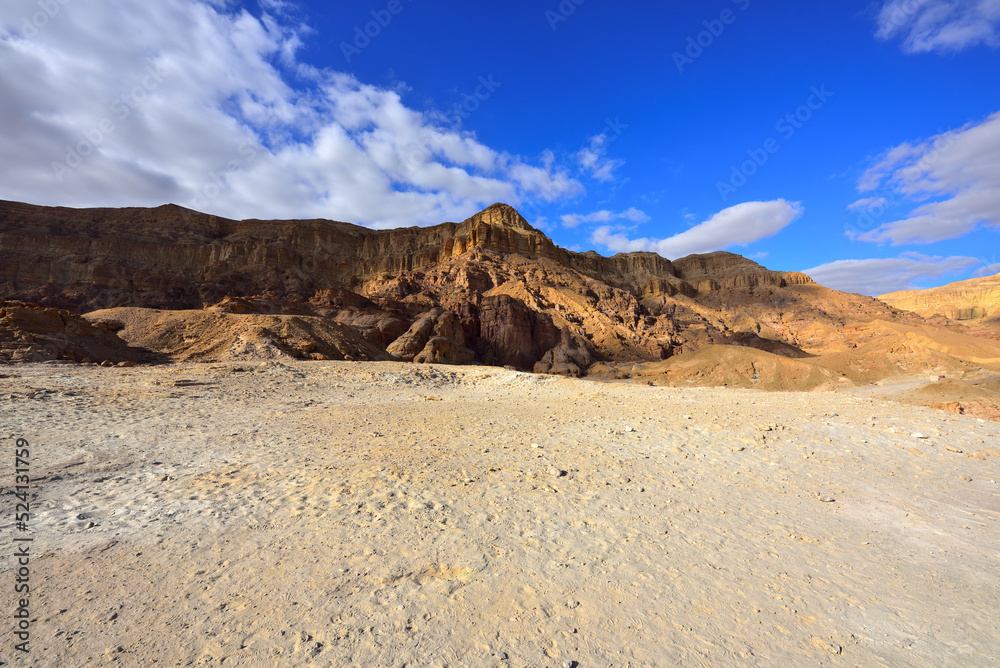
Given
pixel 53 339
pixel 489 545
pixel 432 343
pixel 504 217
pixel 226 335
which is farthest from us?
pixel 504 217

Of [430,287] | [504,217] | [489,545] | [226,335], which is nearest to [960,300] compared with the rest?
[504,217]

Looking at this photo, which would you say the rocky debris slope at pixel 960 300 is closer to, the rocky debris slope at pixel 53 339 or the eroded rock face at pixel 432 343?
the eroded rock face at pixel 432 343

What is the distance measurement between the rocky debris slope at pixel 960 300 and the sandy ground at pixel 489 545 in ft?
322

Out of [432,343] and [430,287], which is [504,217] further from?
[432,343]

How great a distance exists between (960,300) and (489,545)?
128m

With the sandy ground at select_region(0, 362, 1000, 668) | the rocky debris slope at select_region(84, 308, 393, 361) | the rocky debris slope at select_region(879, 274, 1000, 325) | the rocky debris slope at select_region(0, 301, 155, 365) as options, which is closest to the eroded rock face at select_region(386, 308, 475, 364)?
the rocky debris slope at select_region(84, 308, 393, 361)

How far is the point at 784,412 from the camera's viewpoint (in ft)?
38.1

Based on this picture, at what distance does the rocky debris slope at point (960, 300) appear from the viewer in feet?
257

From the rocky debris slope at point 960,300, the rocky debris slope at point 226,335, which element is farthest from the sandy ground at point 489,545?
the rocky debris slope at point 960,300

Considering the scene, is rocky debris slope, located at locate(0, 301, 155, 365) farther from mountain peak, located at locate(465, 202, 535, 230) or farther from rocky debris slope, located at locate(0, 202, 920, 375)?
mountain peak, located at locate(465, 202, 535, 230)

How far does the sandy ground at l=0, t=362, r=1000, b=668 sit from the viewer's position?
2.64 meters

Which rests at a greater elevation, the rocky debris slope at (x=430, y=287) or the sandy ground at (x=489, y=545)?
the rocky debris slope at (x=430, y=287)

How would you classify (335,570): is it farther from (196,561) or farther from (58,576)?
(58,576)

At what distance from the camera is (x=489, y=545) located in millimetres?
3834
